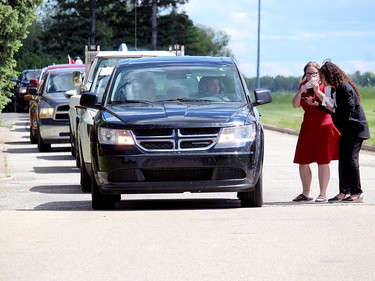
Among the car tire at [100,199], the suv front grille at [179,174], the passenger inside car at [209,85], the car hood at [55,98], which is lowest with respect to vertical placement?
the car hood at [55,98]

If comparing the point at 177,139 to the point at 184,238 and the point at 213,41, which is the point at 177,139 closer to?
the point at 184,238

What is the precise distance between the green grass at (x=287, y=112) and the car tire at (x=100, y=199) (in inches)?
928

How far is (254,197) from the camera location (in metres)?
14.1

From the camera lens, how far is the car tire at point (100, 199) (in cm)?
1413

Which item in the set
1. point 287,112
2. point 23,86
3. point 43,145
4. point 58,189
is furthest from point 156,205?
point 287,112

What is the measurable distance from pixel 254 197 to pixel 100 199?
167 cm

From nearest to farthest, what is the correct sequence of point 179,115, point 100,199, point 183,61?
point 179,115 → point 100,199 → point 183,61

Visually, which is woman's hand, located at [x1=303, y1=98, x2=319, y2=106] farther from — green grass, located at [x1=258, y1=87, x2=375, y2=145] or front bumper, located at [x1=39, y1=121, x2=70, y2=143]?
green grass, located at [x1=258, y1=87, x2=375, y2=145]

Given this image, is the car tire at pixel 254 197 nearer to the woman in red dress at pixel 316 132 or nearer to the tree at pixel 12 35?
the woman in red dress at pixel 316 132

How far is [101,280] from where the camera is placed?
8695 mm

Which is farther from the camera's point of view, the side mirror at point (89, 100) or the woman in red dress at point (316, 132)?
the woman in red dress at point (316, 132)

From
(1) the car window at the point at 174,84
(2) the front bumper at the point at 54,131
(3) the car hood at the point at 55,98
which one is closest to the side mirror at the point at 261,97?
(1) the car window at the point at 174,84

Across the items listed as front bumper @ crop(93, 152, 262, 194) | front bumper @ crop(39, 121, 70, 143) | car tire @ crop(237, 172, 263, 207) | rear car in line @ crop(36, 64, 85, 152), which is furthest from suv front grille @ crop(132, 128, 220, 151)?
front bumper @ crop(39, 121, 70, 143)

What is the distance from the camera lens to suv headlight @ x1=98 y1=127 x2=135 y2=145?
13562mm
